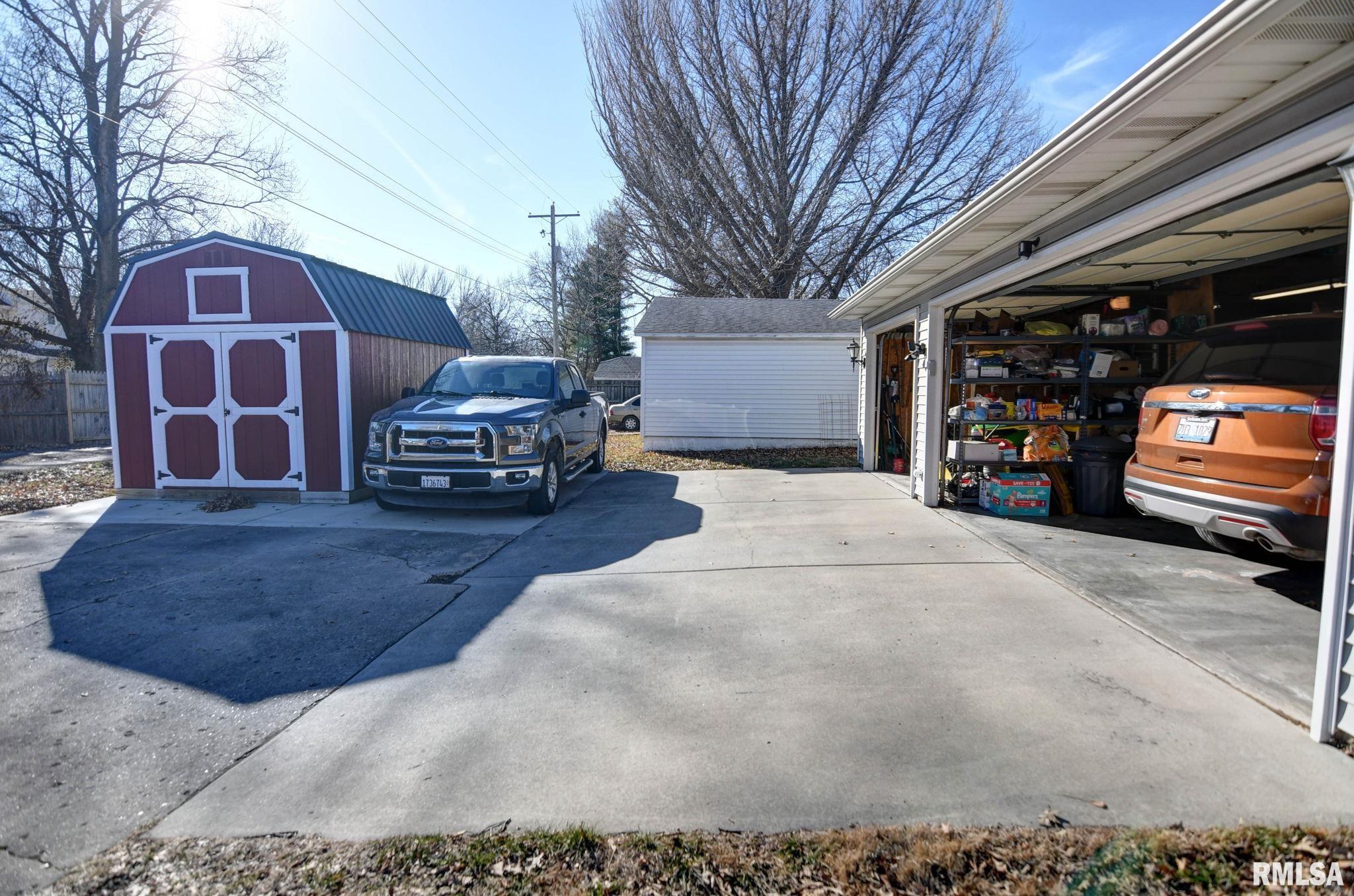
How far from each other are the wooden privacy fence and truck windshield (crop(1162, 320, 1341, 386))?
71.2 feet

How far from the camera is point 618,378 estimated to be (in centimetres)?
3709

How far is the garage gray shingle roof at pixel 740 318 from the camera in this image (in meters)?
16.5

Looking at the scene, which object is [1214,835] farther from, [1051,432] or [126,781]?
[1051,432]

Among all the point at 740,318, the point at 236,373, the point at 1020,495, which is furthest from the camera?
the point at 740,318

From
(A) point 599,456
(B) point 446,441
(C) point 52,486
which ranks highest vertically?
(B) point 446,441

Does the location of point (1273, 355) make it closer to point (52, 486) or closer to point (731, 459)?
point (731, 459)

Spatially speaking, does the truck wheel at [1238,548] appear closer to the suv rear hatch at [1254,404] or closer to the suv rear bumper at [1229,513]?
the suv rear bumper at [1229,513]

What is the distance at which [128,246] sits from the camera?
67.2 feet

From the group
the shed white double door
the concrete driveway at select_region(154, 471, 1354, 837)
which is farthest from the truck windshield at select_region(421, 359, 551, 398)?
the concrete driveway at select_region(154, 471, 1354, 837)

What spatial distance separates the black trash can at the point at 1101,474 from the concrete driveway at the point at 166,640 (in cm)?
642

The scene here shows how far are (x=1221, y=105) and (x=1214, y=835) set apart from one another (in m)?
3.56

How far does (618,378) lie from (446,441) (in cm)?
2909

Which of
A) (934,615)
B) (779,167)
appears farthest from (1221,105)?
(779,167)

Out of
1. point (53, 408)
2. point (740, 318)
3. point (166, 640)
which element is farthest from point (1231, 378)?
point (53, 408)
